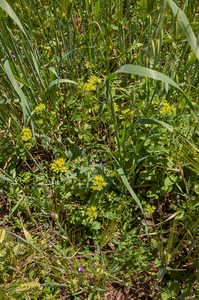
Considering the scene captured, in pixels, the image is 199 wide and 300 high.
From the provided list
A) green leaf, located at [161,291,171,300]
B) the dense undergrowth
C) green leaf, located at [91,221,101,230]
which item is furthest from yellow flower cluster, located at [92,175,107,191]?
green leaf, located at [161,291,171,300]

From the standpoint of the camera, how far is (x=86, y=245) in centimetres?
150

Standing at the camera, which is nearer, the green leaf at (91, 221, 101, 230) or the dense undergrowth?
the dense undergrowth

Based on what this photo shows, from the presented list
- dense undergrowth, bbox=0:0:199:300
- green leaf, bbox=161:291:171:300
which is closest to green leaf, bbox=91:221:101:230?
dense undergrowth, bbox=0:0:199:300

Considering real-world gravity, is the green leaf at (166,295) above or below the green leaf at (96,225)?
below

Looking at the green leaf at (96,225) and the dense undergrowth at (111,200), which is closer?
the dense undergrowth at (111,200)

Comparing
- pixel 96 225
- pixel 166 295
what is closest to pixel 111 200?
pixel 96 225

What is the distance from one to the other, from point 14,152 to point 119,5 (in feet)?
4.22

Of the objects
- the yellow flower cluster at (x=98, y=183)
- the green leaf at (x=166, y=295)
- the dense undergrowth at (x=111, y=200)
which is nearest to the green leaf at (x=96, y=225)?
the dense undergrowth at (x=111, y=200)

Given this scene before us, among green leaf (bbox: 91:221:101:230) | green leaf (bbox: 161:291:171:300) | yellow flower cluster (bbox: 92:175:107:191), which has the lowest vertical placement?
green leaf (bbox: 161:291:171:300)

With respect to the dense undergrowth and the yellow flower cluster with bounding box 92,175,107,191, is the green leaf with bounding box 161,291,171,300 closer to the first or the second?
the dense undergrowth

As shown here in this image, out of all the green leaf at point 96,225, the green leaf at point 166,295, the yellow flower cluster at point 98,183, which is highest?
the yellow flower cluster at point 98,183

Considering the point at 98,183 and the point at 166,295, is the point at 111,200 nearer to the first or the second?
the point at 98,183

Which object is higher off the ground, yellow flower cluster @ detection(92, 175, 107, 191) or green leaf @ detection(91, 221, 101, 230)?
yellow flower cluster @ detection(92, 175, 107, 191)

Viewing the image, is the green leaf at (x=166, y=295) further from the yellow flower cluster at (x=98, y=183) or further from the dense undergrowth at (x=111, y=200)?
the yellow flower cluster at (x=98, y=183)
